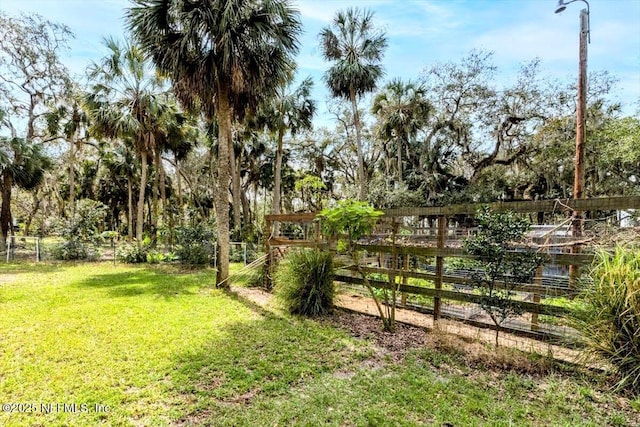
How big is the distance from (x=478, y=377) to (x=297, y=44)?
7.43m

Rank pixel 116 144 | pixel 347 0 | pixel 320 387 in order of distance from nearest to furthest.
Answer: pixel 320 387, pixel 347 0, pixel 116 144

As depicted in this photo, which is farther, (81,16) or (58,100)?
(58,100)

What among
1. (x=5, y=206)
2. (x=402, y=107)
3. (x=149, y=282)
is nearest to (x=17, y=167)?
(x=5, y=206)

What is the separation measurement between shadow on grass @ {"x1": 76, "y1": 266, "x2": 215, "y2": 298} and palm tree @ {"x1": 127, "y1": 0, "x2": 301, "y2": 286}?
1.04 meters

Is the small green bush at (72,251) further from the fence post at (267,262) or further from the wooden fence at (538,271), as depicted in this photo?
the wooden fence at (538,271)

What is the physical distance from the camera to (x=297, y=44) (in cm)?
763

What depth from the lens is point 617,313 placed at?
2717 mm

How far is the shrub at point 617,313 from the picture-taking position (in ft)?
8.68

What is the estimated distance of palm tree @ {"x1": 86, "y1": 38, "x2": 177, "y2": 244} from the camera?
36.7 feet

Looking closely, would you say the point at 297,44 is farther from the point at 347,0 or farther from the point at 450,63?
the point at 450,63

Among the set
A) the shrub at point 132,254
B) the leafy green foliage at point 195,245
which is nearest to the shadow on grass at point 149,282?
the leafy green foliage at point 195,245

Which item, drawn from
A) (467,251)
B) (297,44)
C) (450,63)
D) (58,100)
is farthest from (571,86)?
(58,100)

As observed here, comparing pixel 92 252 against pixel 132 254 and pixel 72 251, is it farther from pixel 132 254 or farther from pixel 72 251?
pixel 132 254

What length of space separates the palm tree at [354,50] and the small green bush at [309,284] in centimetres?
1060
